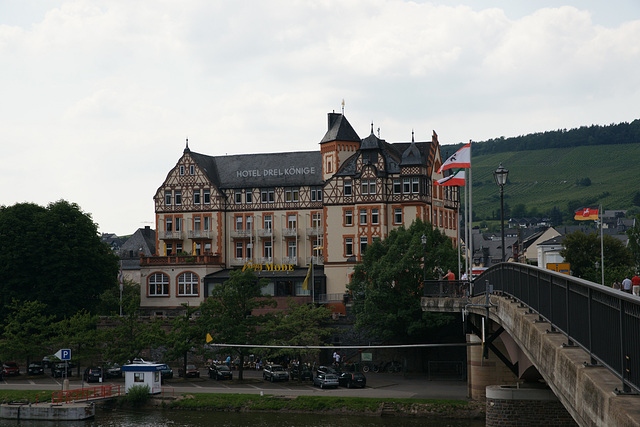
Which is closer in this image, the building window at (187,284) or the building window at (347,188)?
the building window at (347,188)

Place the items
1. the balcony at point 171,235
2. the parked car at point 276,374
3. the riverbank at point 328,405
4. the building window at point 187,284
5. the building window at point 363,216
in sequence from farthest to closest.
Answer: the balcony at point 171,235
the building window at point 187,284
the building window at point 363,216
the parked car at point 276,374
the riverbank at point 328,405

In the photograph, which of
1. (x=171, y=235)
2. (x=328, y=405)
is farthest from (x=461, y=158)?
(x=171, y=235)

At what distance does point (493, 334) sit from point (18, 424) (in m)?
30.0

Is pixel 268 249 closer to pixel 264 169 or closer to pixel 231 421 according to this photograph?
pixel 264 169

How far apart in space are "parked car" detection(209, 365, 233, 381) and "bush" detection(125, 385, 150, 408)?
9.87 m

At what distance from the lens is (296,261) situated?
8469cm

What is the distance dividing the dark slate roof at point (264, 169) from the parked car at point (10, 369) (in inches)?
1186

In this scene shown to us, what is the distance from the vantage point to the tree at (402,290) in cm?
6244

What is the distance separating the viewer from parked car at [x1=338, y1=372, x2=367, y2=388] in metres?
56.4

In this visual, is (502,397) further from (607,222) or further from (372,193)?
(607,222)

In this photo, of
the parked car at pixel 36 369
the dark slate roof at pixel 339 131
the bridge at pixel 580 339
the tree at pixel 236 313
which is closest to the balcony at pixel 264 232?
the dark slate roof at pixel 339 131

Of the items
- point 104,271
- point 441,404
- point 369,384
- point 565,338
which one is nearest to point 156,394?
point 369,384

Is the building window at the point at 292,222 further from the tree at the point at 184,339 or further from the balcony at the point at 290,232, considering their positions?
the tree at the point at 184,339

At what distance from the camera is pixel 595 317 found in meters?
12.4
